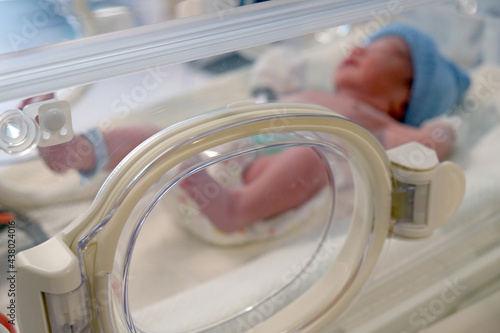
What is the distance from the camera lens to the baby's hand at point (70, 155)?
1.37 ft

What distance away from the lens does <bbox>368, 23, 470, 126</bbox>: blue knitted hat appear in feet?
3.58

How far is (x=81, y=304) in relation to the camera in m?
0.41

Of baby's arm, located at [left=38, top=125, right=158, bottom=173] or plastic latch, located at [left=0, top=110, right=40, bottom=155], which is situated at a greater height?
plastic latch, located at [left=0, top=110, right=40, bottom=155]

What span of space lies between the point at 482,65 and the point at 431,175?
0.53 m

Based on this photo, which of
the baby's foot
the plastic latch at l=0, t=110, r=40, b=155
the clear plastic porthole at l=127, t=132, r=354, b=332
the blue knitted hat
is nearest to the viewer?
the plastic latch at l=0, t=110, r=40, b=155

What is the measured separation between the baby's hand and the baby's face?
798 millimetres

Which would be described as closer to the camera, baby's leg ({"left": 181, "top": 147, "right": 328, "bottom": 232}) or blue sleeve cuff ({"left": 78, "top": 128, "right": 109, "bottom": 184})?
blue sleeve cuff ({"left": 78, "top": 128, "right": 109, "bottom": 184})

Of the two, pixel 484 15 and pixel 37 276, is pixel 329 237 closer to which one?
pixel 37 276

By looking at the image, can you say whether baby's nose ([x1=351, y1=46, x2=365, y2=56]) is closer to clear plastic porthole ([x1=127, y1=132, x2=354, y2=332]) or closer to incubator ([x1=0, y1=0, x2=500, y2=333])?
incubator ([x1=0, y1=0, x2=500, y2=333])

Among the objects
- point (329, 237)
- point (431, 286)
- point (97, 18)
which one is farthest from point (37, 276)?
point (431, 286)

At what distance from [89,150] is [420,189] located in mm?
340

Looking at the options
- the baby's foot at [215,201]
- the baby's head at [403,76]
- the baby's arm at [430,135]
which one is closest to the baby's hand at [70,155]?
the baby's foot at [215,201]

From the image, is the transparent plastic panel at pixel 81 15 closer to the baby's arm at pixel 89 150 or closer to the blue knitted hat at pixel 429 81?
the baby's arm at pixel 89 150

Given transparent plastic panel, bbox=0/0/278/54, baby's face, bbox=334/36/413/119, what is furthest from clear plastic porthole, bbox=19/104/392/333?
baby's face, bbox=334/36/413/119
